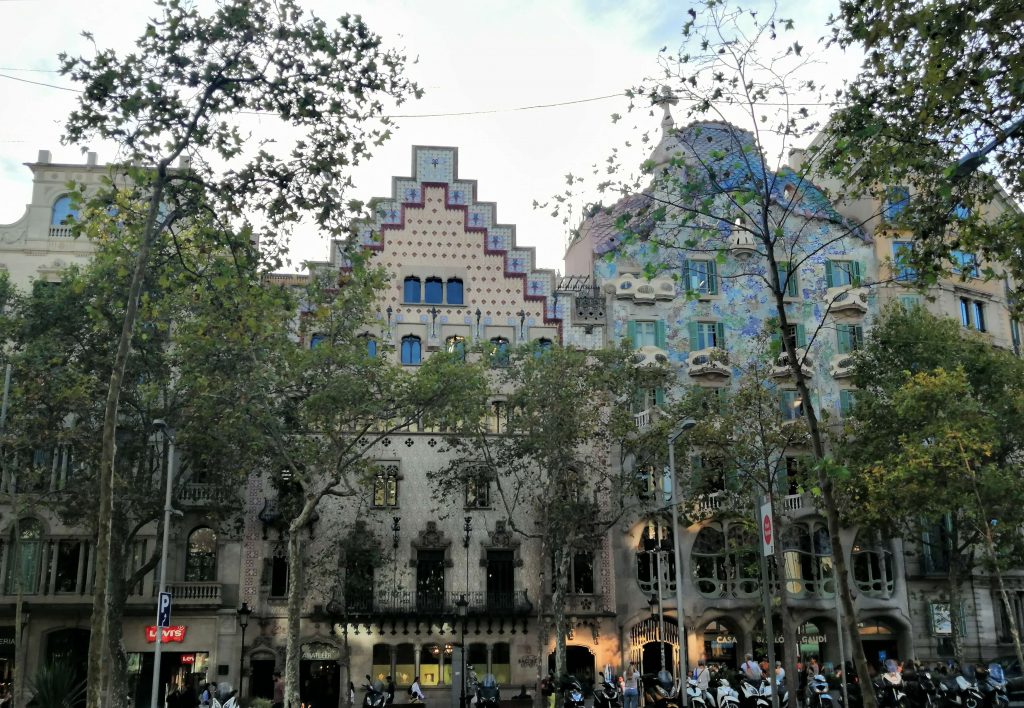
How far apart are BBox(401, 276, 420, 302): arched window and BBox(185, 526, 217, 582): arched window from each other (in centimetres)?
1297

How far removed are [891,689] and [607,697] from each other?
7857 millimetres

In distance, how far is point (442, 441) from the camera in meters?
41.5

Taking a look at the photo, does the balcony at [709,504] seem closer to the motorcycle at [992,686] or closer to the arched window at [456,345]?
the arched window at [456,345]

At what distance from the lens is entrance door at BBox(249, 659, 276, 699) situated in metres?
38.1

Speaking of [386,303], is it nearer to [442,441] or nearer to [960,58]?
[442,441]

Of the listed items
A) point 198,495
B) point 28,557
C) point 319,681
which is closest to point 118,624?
point 198,495

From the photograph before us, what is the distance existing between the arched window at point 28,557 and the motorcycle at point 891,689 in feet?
100

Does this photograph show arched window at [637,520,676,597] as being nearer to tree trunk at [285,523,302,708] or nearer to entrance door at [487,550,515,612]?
entrance door at [487,550,515,612]

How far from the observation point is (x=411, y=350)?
42594 millimetres

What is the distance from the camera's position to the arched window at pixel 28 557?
37.2 metres

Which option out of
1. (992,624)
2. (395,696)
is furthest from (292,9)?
(992,624)

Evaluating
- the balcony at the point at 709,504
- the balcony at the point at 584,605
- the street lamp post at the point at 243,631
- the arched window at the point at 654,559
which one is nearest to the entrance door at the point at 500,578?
the balcony at the point at 584,605

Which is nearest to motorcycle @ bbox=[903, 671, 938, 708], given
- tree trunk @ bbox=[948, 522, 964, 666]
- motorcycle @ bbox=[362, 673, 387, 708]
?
tree trunk @ bbox=[948, 522, 964, 666]

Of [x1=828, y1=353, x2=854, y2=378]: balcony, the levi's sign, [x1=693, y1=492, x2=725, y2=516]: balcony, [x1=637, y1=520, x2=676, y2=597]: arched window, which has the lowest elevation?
the levi's sign
